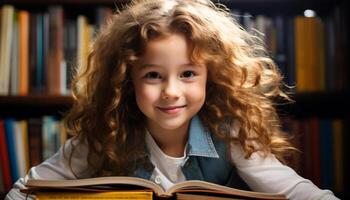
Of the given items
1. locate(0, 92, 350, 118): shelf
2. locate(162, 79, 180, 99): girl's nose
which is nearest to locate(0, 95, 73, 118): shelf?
locate(0, 92, 350, 118): shelf

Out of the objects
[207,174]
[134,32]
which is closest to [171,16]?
[134,32]

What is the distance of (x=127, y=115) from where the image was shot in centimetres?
90

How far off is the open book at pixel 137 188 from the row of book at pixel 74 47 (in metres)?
0.64

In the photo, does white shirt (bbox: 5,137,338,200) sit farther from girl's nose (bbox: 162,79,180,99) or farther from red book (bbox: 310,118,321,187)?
red book (bbox: 310,118,321,187)

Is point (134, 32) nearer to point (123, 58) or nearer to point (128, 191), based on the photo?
point (123, 58)

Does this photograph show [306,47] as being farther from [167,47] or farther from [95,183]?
[95,183]

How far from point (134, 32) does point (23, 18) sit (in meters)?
0.61

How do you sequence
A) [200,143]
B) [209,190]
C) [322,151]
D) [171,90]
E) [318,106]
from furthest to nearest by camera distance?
[318,106] < [322,151] < [200,143] < [171,90] < [209,190]

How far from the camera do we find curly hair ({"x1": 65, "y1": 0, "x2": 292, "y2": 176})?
0.80 meters

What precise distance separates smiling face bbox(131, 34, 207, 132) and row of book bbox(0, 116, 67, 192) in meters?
0.58

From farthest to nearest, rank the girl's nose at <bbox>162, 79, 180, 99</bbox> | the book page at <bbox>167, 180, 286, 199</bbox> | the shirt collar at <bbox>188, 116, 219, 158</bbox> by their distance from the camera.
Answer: the shirt collar at <bbox>188, 116, 219, 158</bbox> < the girl's nose at <bbox>162, 79, 180, 99</bbox> < the book page at <bbox>167, 180, 286, 199</bbox>

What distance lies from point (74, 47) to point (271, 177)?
74cm

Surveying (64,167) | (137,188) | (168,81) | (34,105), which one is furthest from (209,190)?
(34,105)

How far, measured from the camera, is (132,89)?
2.88 ft
